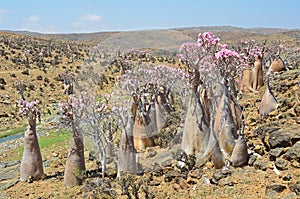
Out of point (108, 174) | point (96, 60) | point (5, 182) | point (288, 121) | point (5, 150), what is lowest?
point (5, 150)

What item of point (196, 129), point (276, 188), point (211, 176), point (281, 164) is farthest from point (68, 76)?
point (276, 188)

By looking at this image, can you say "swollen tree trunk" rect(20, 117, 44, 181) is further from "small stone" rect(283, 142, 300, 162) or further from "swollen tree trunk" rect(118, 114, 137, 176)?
"small stone" rect(283, 142, 300, 162)

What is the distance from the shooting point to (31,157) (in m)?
7.18

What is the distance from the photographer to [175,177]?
6.00m

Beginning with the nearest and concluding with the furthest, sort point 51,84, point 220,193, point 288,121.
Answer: point 220,193 < point 288,121 < point 51,84

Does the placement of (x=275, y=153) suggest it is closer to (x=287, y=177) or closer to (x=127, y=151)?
(x=287, y=177)

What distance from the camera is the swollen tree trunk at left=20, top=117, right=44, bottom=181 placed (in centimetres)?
713

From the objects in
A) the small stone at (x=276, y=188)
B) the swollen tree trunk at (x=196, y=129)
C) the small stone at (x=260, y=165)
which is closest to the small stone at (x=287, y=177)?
the small stone at (x=276, y=188)

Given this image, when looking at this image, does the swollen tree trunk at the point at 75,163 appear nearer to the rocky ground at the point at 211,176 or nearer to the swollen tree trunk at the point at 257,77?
the rocky ground at the point at 211,176

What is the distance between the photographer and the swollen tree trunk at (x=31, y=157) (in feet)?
23.4

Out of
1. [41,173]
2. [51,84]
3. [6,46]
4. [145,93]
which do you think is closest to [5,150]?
[41,173]

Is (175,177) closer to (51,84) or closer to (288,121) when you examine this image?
(288,121)

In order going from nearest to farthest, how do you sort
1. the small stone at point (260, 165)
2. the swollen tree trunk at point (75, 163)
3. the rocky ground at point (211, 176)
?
the rocky ground at point (211, 176), the small stone at point (260, 165), the swollen tree trunk at point (75, 163)

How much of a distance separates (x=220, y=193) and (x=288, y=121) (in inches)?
106
